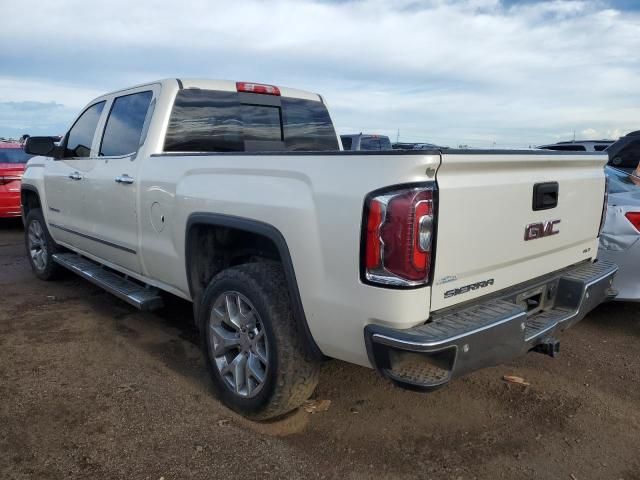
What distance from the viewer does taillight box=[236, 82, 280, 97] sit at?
4355mm

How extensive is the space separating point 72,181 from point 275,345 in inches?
124

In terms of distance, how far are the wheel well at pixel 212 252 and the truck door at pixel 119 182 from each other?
30.7 inches

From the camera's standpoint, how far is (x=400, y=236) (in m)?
2.24

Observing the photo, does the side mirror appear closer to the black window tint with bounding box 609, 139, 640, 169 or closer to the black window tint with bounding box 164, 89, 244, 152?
the black window tint with bounding box 164, 89, 244, 152

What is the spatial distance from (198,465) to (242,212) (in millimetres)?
1320

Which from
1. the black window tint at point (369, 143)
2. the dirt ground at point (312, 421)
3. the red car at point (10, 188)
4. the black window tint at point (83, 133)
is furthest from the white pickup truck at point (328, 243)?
the black window tint at point (369, 143)

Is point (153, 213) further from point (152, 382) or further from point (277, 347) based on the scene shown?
point (277, 347)

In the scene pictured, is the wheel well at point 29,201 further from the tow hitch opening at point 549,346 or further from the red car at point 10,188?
the tow hitch opening at point 549,346

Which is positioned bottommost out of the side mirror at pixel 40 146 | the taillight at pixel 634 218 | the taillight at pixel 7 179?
the taillight at pixel 7 179

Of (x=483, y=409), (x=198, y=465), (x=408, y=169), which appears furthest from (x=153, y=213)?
(x=483, y=409)

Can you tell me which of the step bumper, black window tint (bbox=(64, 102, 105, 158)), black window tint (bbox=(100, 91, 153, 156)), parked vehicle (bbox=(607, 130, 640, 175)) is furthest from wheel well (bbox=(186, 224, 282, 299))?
parked vehicle (bbox=(607, 130, 640, 175))

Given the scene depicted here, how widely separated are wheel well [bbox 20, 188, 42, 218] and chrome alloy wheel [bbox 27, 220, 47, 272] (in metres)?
Answer: 0.21

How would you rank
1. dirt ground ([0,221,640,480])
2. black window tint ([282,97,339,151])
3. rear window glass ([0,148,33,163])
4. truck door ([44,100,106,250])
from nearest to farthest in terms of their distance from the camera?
1. dirt ground ([0,221,640,480])
2. black window tint ([282,97,339,151])
3. truck door ([44,100,106,250])
4. rear window glass ([0,148,33,163])

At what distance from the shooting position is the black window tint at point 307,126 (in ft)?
15.2
